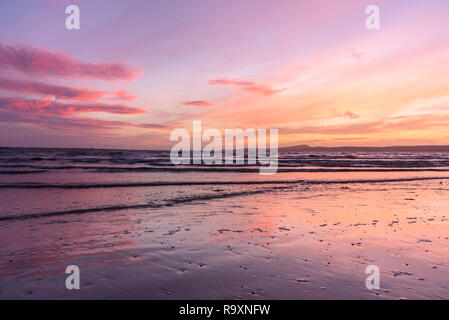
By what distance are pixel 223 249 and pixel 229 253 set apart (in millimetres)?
289

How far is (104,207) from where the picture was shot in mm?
10984

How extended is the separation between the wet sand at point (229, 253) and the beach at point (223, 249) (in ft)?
0.07

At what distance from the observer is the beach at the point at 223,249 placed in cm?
→ 440

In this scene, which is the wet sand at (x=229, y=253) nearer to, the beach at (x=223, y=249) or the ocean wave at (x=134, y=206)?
the beach at (x=223, y=249)

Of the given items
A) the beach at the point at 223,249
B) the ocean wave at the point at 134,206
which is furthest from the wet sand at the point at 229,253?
the ocean wave at the point at 134,206

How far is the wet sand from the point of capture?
437 centimetres

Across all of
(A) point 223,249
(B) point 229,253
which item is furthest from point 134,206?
(B) point 229,253

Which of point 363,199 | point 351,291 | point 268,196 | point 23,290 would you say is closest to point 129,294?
point 23,290

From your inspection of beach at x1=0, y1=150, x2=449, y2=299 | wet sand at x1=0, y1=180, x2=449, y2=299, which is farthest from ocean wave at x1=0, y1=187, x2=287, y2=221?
wet sand at x1=0, y1=180, x2=449, y2=299

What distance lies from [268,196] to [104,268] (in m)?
9.88

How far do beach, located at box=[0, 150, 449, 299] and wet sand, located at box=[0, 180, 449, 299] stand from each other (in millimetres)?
22

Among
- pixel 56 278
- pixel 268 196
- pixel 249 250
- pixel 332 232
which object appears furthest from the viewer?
pixel 268 196

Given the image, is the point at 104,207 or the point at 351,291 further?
the point at 104,207
